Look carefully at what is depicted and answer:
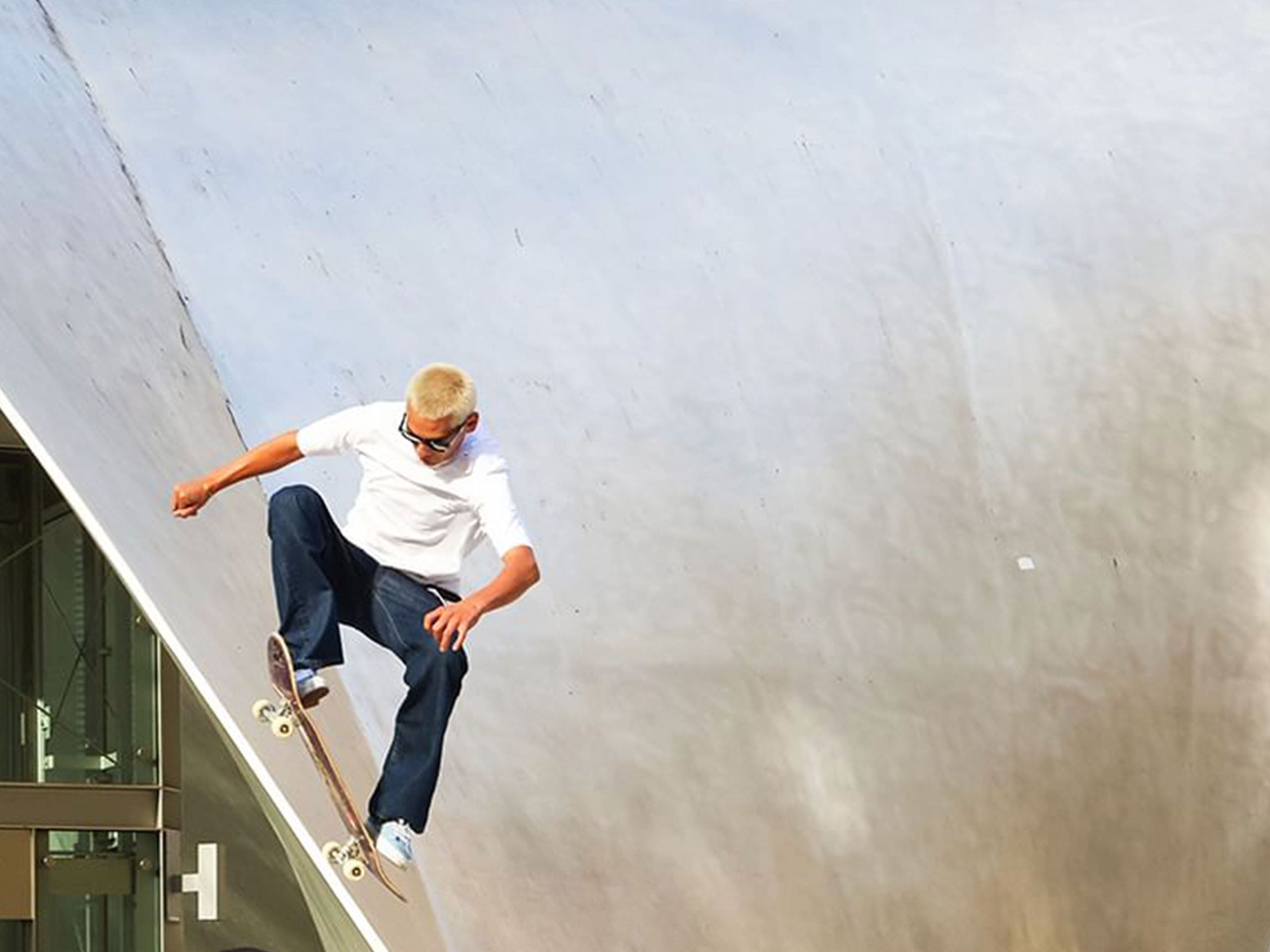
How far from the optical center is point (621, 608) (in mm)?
6965

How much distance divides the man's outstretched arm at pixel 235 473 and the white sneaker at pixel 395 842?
104 cm

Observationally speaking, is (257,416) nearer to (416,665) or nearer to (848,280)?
(416,665)

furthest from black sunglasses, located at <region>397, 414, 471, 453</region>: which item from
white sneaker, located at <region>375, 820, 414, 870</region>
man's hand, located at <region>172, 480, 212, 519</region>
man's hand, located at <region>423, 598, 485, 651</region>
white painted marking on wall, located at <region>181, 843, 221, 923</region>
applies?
white painted marking on wall, located at <region>181, 843, 221, 923</region>

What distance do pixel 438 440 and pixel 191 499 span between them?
2.26ft

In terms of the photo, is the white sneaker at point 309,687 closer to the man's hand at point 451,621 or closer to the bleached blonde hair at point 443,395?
the man's hand at point 451,621

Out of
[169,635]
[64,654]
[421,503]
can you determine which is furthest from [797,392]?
[64,654]

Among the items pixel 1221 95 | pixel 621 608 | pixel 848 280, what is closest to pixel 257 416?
pixel 621 608

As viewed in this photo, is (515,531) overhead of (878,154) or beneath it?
beneath

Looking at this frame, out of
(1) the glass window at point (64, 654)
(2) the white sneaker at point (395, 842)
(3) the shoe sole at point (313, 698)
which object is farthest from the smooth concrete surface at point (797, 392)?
(1) the glass window at point (64, 654)

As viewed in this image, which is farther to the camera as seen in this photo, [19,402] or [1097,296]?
[1097,296]

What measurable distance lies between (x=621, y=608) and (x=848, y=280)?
1219 millimetres

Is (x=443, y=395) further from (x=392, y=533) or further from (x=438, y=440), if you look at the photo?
(x=392, y=533)

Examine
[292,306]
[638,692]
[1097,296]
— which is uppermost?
[292,306]

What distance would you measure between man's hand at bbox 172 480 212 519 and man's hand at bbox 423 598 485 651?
0.68 metres
